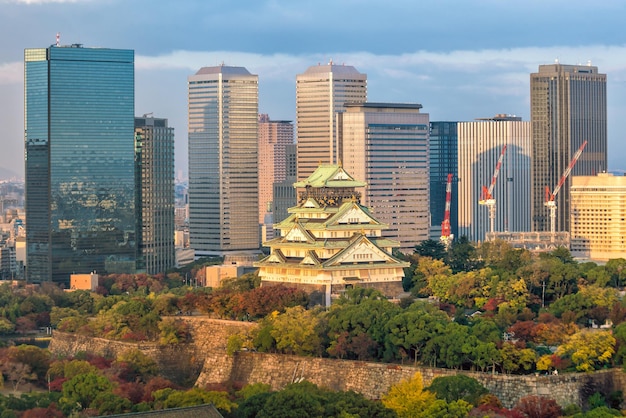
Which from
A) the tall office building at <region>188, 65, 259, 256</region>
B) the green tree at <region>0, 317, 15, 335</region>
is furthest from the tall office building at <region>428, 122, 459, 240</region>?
the green tree at <region>0, 317, 15, 335</region>

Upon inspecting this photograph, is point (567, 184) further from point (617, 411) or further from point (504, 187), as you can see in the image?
point (617, 411)

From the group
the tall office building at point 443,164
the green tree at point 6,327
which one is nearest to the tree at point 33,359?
the green tree at point 6,327

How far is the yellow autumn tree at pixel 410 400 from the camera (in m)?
57.3

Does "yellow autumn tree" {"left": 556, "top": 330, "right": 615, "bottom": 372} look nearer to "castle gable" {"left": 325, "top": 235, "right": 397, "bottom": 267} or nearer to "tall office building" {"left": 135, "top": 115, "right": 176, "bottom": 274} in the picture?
"castle gable" {"left": 325, "top": 235, "right": 397, "bottom": 267}

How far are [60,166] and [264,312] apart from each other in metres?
62.0

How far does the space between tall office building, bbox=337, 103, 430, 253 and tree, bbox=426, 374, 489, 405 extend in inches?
2863

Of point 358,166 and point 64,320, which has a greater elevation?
point 358,166

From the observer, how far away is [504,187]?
623ft

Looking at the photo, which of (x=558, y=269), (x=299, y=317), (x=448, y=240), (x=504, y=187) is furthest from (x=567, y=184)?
(x=299, y=317)

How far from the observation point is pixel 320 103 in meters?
151

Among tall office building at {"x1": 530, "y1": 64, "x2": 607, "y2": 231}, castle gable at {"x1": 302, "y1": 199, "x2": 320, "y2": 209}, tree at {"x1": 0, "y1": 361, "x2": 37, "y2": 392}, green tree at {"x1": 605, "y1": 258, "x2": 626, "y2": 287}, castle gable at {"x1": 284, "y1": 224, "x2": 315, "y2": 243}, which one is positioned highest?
tall office building at {"x1": 530, "y1": 64, "x2": 607, "y2": 231}

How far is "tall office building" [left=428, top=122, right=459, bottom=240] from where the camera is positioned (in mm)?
187125

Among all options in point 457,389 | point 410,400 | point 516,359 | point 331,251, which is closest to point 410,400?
point 410,400

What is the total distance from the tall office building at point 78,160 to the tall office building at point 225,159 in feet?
63.3
